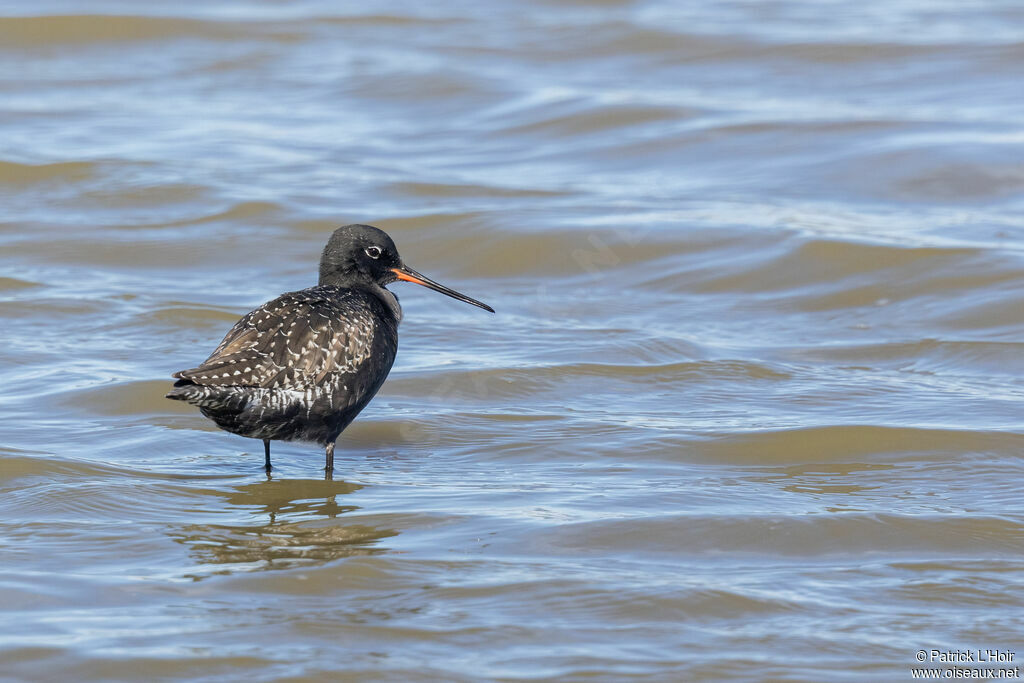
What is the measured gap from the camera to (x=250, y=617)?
212 inches

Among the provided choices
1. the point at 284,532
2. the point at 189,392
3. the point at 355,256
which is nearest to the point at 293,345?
the point at 189,392

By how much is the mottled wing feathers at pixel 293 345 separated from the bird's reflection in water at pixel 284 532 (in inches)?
21.0

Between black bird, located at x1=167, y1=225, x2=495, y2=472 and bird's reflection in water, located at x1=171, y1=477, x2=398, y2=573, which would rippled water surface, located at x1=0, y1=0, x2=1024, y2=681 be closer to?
bird's reflection in water, located at x1=171, y1=477, x2=398, y2=573

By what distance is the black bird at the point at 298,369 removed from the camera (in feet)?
21.7

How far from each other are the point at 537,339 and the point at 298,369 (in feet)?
9.92

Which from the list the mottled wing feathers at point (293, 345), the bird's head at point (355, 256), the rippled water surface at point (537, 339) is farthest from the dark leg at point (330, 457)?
the bird's head at point (355, 256)

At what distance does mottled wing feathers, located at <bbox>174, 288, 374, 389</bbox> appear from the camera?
666cm

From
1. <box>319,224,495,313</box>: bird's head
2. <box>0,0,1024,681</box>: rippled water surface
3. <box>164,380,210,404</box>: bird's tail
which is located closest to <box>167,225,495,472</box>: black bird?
<box>164,380,210,404</box>: bird's tail

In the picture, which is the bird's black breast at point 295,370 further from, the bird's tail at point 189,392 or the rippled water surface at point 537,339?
the rippled water surface at point 537,339

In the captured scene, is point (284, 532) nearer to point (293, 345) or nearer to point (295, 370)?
point (295, 370)

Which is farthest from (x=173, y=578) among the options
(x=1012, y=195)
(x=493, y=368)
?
(x=1012, y=195)

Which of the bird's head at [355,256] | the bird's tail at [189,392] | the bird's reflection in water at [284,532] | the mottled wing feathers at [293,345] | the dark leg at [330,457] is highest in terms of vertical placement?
the bird's head at [355,256]

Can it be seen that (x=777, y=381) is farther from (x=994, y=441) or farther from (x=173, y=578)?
(x=173, y=578)

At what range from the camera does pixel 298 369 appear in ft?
22.6
